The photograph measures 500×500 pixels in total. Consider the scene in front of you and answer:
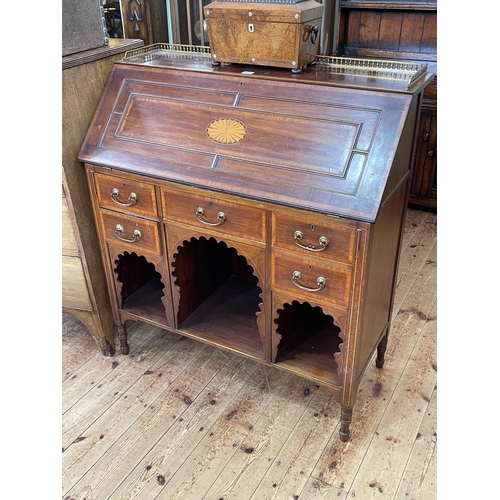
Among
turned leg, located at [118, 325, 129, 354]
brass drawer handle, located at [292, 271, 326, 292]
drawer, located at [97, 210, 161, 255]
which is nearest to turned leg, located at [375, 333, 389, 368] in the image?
brass drawer handle, located at [292, 271, 326, 292]

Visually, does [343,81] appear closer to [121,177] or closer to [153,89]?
[153,89]

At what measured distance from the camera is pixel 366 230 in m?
1.53

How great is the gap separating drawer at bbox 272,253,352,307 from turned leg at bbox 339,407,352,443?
19.1 inches

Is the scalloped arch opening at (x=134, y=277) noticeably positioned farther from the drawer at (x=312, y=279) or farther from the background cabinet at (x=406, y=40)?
the background cabinet at (x=406, y=40)

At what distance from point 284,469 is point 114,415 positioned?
74cm

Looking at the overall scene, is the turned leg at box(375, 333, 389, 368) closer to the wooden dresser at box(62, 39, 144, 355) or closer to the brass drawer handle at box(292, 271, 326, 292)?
the brass drawer handle at box(292, 271, 326, 292)

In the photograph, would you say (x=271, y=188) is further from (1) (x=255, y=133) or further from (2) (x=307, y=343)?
(2) (x=307, y=343)

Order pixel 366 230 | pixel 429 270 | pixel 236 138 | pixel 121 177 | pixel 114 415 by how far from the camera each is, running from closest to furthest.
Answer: pixel 366 230 < pixel 236 138 < pixel 121 177 < pixel 114 415 < pixel 429 270

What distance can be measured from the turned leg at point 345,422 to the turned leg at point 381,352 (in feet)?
1.41

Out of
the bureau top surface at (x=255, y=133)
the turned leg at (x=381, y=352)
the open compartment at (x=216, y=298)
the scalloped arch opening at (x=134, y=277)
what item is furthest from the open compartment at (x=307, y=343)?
the scalloped arch opening at (x=134, y=277)

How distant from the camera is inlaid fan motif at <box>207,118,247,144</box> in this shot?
1.78 metres

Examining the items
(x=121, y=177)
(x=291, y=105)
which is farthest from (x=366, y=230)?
(x=121, y=177)

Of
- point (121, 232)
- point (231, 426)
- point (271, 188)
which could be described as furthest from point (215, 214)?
point (231, 426)

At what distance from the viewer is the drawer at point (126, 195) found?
1.92 m
